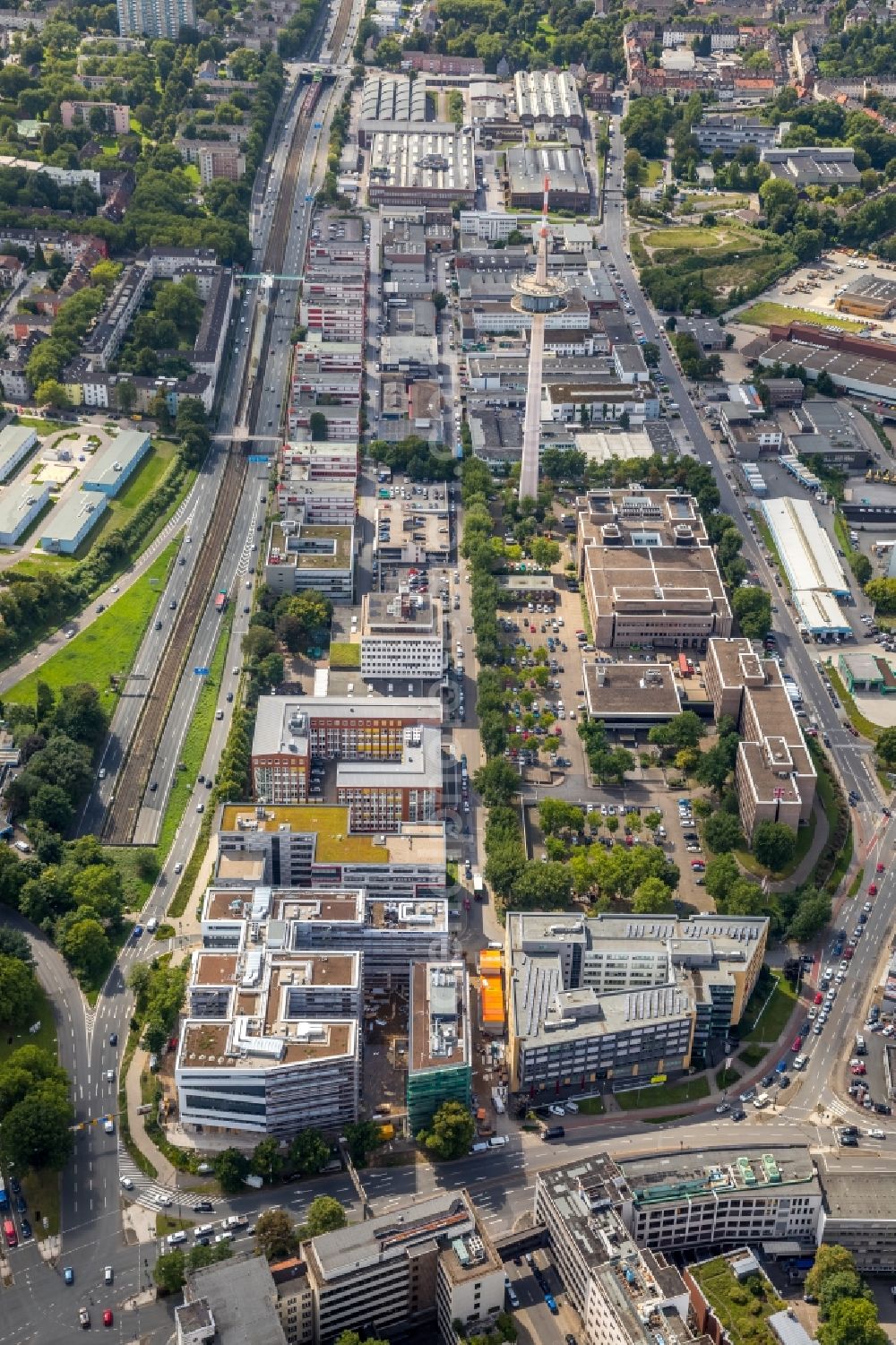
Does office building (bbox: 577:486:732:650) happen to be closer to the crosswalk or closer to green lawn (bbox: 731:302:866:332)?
green lawn (bbox: 731:302:866:332)

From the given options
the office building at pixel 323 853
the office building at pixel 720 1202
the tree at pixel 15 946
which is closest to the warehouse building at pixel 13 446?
the office building at pixel 323 853

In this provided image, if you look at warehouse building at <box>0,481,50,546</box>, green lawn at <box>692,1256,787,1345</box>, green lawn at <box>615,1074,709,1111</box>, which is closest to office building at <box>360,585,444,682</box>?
warehouse building at <box>0,481,50,546</box>

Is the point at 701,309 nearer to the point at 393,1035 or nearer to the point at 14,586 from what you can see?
the point at 14,586

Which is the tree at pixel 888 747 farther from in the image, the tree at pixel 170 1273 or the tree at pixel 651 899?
the tree at pixel 170 1273

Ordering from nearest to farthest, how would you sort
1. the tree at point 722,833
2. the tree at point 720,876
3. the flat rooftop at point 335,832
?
the flat rooftop at point 335,832 → the tree at point 720,876 → the tree at point 722,833

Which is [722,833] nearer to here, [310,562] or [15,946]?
[310,562]

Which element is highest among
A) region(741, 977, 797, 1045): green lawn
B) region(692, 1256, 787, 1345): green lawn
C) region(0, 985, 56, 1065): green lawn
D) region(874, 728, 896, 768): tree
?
region(874, 728, 896, 768): tree
